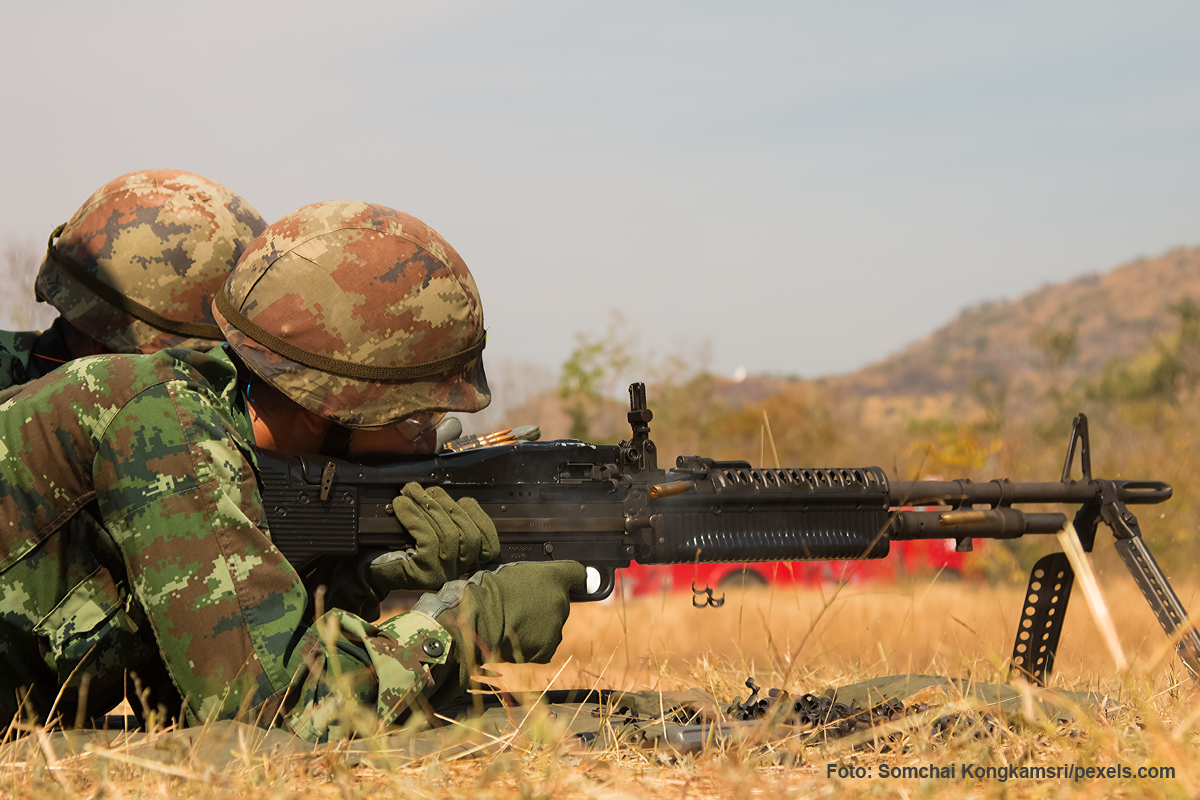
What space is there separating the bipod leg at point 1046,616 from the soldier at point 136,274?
406cm

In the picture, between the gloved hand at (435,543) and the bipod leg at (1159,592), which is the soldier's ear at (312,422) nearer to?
the gloved hand at (435,543)

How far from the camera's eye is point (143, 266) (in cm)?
455

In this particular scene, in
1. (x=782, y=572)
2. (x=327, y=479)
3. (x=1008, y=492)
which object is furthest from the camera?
(x=782, y=572)

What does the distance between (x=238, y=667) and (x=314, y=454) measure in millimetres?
1109

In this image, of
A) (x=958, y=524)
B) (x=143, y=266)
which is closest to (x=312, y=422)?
(x=143, y=266)

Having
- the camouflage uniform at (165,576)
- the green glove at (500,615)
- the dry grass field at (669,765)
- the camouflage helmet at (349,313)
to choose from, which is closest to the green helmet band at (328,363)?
the camouflage helmet at (349,313)

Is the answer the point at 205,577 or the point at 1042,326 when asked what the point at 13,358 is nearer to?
the point at 205,577

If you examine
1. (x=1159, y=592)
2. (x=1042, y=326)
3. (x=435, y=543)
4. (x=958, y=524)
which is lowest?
(x=1042, y=326)

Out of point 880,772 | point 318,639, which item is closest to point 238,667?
point 318,639

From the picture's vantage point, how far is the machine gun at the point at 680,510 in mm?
3445

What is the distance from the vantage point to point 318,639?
2.65 m

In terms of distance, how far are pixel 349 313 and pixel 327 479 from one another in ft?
1.94

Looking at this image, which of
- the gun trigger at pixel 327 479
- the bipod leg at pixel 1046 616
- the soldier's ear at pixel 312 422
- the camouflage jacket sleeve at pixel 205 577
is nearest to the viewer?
the camouflage jacket sleeve at pixel 205 577

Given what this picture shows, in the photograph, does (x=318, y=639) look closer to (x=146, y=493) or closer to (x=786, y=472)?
(x=146, y=493)
